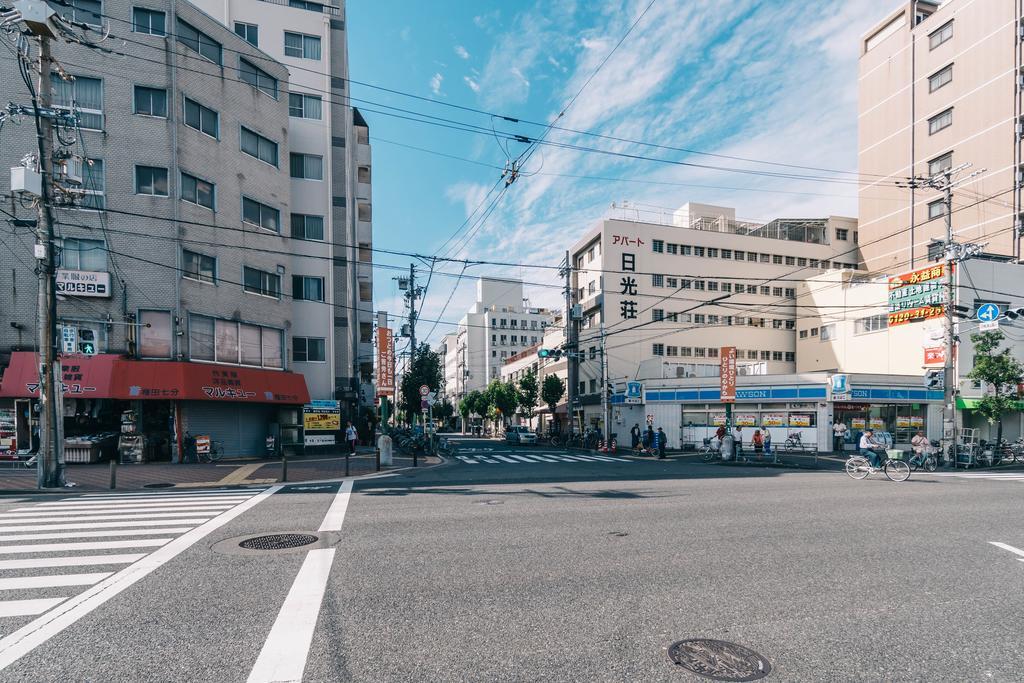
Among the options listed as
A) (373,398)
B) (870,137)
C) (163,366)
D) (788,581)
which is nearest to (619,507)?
(788,581)

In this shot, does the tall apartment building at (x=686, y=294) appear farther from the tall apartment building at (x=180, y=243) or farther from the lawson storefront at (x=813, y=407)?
the tall apartment building at (x=180, y=243)

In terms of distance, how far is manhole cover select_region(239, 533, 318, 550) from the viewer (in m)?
8.15

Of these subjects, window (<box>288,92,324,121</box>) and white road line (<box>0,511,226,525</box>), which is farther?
window (<box>288,92,324,121</box>)

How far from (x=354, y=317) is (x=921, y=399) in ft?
119

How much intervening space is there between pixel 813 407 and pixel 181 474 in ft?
106

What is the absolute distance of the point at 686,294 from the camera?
51438mm

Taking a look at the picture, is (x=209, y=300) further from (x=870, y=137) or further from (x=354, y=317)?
(x=870, y=137)

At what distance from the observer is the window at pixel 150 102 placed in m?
24.6

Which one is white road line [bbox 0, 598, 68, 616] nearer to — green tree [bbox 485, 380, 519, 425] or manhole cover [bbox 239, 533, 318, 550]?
manhole cover [bbox 239, 533, 318, 550]

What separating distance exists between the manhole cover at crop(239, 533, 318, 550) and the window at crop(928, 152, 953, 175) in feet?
187

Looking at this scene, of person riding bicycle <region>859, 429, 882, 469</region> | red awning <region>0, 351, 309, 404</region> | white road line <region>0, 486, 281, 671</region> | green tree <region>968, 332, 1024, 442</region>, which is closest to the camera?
white road line <region>0, 486, 281, 671</region>

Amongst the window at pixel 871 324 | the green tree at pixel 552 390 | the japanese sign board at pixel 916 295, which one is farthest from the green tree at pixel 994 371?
the green tree at pixel 552 390

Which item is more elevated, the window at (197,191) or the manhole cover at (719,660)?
the window at (197,191)

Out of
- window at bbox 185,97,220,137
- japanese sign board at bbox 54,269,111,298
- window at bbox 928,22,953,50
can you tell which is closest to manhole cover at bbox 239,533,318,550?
japanese sign board at bbox 54,269,111,298
